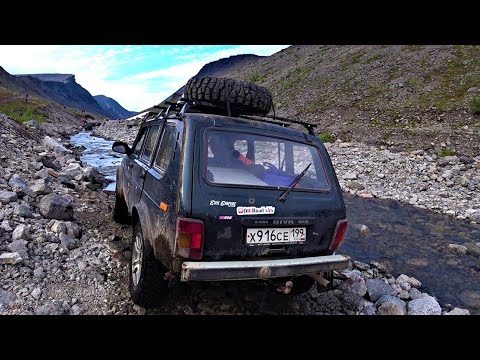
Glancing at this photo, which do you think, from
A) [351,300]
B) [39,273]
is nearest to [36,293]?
[39,273]

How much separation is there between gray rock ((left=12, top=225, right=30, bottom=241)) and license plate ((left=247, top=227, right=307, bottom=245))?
333 centimetres

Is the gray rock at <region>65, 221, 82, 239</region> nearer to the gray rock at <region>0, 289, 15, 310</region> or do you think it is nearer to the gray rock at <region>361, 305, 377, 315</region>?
the gray rock at <region>0, 289, 15, 310</region>

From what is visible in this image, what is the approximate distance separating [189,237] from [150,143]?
2002 mm

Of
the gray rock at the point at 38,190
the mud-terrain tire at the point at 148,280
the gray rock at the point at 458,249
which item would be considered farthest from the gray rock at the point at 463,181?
the gray rock at the point at 38,190

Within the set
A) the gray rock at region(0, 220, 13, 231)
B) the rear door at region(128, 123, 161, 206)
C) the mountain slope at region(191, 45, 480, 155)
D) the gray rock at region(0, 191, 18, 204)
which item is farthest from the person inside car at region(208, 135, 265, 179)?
the mountain slope at region(191, 45, 480, 155)

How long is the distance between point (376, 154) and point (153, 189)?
12951 mm

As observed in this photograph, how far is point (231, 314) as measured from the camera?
374cm

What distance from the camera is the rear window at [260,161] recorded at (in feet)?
10.2

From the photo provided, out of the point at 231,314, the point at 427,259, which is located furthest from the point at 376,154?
the point at 231,314

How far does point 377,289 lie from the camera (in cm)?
457

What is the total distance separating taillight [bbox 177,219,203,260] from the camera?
2738 millimetres

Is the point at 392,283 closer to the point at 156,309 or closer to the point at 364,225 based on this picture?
the point at 364,225

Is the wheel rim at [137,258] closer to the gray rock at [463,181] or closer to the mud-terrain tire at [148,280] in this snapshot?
the mud-terrain tire at [148,280]

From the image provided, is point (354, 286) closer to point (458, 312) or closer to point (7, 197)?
point (458, 312)
